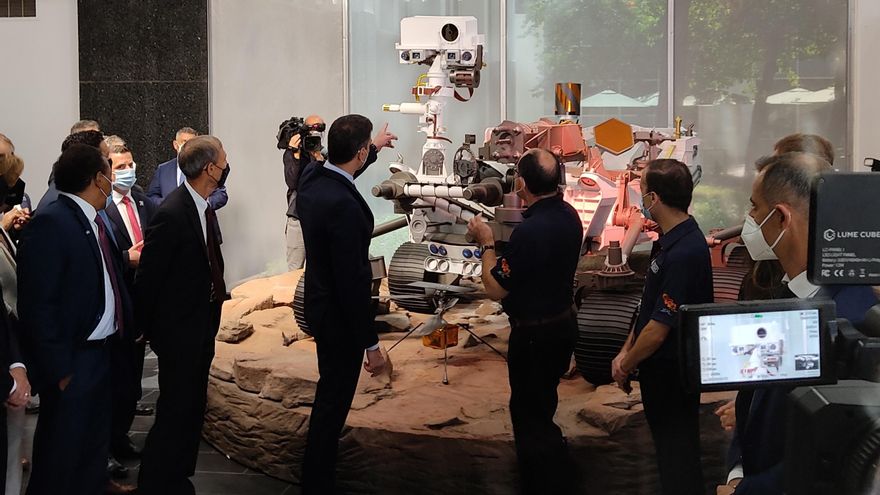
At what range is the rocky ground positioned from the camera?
4008 millimetres

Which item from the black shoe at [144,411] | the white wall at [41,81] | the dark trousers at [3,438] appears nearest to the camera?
the dark trousers at [3,438]

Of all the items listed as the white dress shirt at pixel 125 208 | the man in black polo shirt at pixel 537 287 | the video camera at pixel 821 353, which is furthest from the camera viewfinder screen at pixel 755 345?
the white dress shirt at pixel 125 208

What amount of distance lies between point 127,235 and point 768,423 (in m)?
3.25

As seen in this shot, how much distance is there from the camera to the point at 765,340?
5.19 ft

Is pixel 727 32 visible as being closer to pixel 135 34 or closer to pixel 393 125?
pixel 393 125

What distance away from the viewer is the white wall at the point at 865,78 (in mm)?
4773

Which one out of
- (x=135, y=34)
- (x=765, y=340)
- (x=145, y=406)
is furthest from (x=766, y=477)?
(x=135, y=34)

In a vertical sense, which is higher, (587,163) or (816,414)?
(587,163)

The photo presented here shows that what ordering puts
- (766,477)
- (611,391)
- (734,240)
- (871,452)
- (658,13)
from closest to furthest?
1. (871,452)
2. (766,477)
3. (611,391)
4. (734,240)
5. (658,13)

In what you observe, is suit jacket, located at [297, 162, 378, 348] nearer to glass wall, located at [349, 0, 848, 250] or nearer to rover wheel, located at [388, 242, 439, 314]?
rover wheel, located at [388, 242, 439, 314]

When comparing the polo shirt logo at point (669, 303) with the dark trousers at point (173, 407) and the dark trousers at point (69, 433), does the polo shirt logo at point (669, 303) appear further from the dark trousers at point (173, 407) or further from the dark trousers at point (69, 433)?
the dark trousers at point (69, 433)

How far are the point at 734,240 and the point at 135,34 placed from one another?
3.78 meters

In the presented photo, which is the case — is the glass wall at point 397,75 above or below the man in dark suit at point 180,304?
above

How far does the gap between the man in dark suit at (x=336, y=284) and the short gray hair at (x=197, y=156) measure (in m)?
0.34
